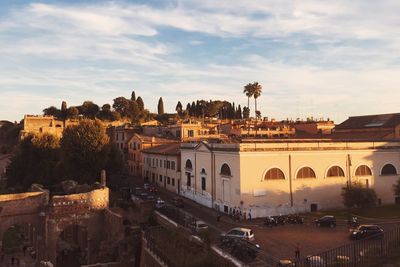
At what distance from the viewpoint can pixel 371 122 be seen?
57.7 metres

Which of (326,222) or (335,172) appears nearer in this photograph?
(326,222)

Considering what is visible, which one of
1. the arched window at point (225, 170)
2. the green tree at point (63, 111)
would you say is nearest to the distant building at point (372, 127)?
the arched window at point (225, 170)

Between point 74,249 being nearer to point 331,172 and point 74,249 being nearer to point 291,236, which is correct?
point 291,236

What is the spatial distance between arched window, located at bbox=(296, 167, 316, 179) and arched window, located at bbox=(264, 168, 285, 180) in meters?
1.82

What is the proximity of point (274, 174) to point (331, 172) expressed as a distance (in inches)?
259

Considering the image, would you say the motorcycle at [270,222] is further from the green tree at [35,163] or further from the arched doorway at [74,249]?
the green tree at [35,163]

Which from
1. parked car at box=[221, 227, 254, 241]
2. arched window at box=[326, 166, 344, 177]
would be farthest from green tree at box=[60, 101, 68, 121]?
parked car at box=[221, 227, 254, 241]

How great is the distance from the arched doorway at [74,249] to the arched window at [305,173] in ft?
70.0

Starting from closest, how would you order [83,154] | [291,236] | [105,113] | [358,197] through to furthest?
[291,236] → [358,197] → [83,154] → [105,113]

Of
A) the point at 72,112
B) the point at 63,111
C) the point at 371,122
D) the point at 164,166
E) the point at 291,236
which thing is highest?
the point at 63,111

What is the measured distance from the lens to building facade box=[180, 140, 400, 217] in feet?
116

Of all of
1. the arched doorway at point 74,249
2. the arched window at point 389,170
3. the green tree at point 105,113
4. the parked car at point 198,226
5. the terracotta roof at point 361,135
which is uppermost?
the green tree at point 105,113

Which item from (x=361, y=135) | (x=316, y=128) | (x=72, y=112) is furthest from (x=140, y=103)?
(x=361, y=135)

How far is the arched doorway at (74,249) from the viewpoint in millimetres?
37125
